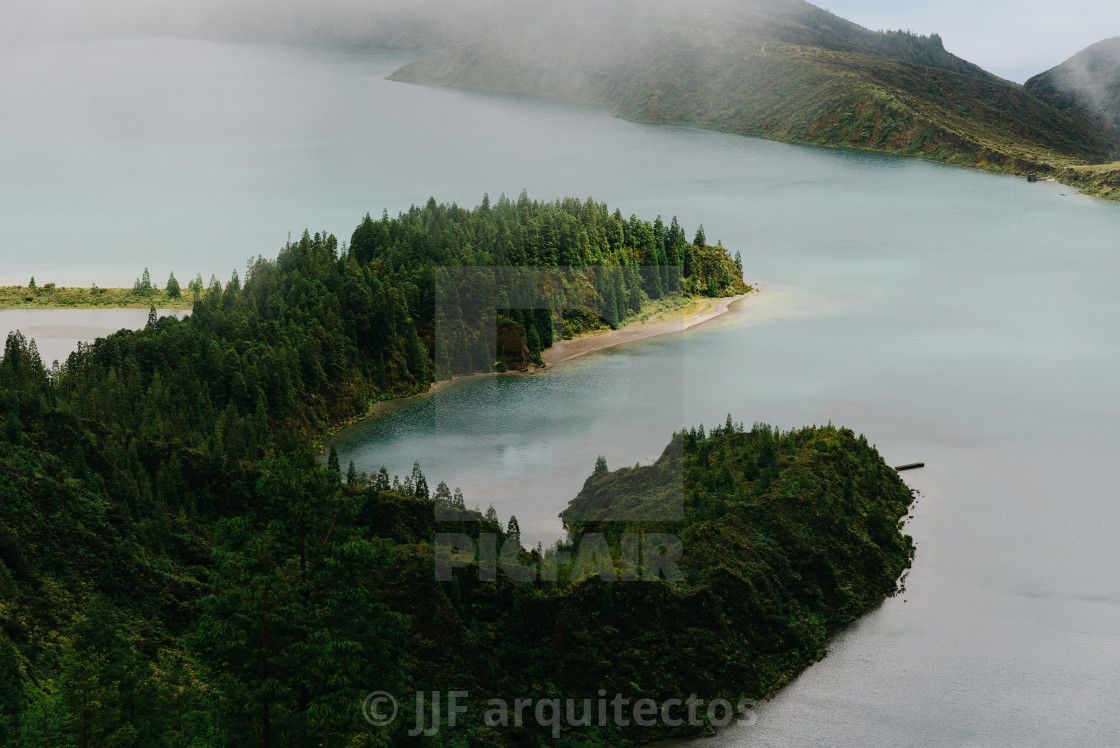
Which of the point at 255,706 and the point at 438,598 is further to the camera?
the point at 438,598

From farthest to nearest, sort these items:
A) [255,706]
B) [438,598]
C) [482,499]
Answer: [482,499], [438,598], [255,706]

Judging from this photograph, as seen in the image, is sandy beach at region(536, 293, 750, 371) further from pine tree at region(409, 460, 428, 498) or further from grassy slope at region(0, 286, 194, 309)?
grassy slope at region(0, 286, 194, 309)

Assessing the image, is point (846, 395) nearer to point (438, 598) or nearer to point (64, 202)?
point (438, 598)

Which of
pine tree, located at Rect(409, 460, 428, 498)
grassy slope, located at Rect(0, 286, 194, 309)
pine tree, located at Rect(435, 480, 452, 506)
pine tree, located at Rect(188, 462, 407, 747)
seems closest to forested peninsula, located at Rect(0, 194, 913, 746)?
pine tree, located at Rect(188, 462, 407, 747)

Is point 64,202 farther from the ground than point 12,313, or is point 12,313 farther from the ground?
point 64,202

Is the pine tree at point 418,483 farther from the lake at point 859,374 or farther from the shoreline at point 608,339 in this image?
the shoreline at point 608,339

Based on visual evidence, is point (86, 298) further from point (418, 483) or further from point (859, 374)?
point (859, 374)

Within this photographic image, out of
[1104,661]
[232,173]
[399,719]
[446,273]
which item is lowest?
[1104,661]

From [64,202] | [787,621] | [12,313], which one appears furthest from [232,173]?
[787,621]
